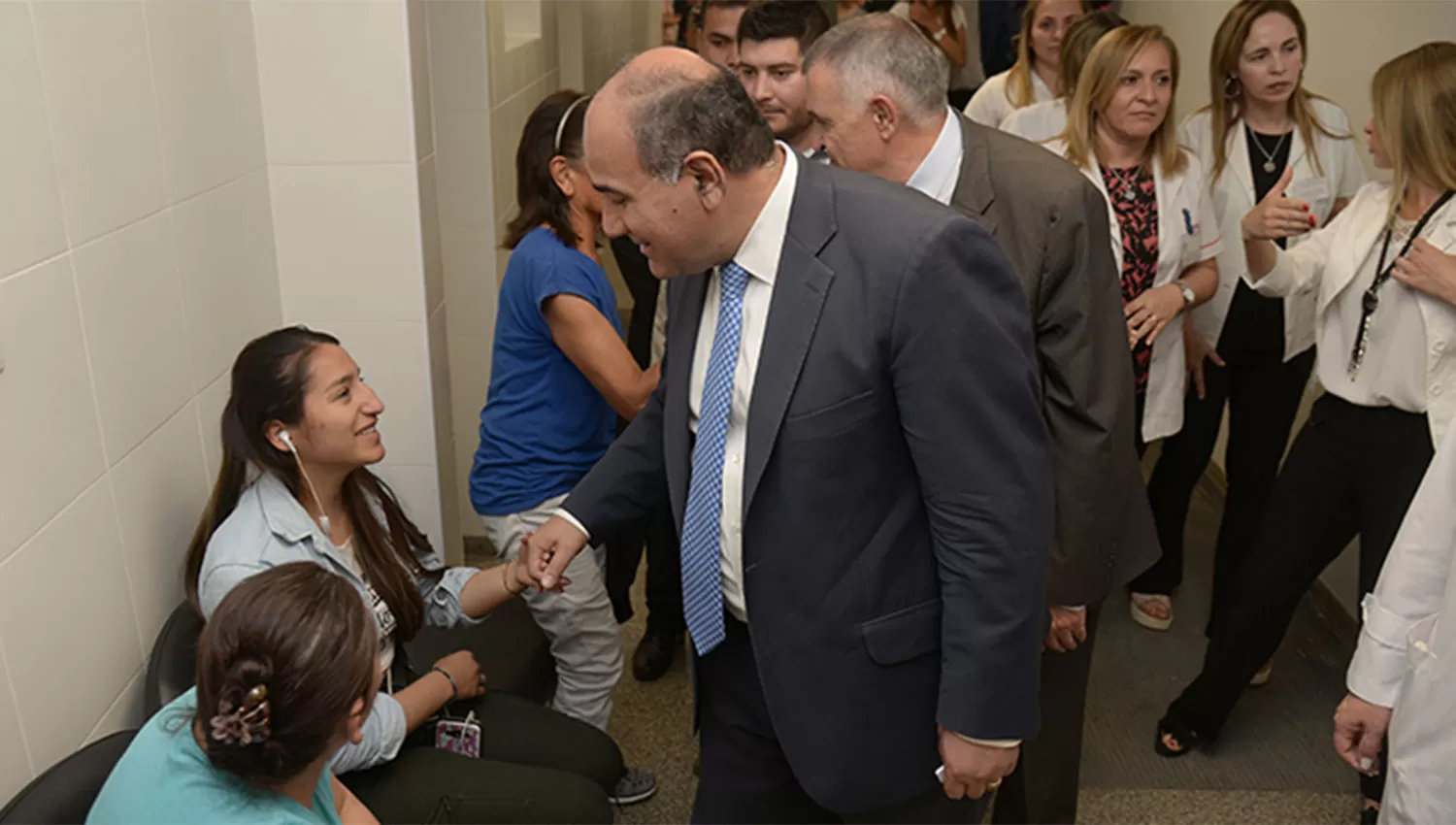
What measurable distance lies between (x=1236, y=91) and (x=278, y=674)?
2.98m

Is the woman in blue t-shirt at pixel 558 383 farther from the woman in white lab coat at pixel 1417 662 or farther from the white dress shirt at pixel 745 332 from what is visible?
the woman in white lab coat at pixel 1417 662

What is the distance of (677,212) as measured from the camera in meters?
1.58

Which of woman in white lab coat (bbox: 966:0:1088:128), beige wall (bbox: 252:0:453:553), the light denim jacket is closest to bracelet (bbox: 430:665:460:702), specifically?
the light denim jacket

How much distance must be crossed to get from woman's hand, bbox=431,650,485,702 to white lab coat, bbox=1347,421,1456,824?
1524 millimetres

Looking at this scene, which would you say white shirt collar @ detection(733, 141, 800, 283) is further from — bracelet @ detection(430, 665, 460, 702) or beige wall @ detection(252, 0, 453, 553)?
beige wall @ detection(252, 0, 453, 553)

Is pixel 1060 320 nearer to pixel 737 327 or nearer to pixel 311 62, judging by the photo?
pixel 737 327

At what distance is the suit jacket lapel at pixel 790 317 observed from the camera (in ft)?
5.19

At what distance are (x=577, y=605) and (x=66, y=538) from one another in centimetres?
106

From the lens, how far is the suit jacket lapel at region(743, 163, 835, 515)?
1.58 m

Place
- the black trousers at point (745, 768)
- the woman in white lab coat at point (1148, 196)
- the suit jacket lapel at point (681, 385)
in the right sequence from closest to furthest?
1. the suit jacket lapel at point (681, 385)
2. the black trousers at point (745, 768)
3. the woman in white lab coat at point (1148, 196)

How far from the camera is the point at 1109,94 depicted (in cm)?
299

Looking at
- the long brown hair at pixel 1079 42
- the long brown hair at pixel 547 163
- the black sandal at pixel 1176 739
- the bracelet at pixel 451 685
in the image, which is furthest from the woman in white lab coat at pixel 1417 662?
the long brown hair at pixel 1079 42

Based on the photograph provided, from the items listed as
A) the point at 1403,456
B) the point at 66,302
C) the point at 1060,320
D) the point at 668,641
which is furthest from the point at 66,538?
the point at 1403,456

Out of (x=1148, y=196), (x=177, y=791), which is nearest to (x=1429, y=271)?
(x=1148, y=196)
